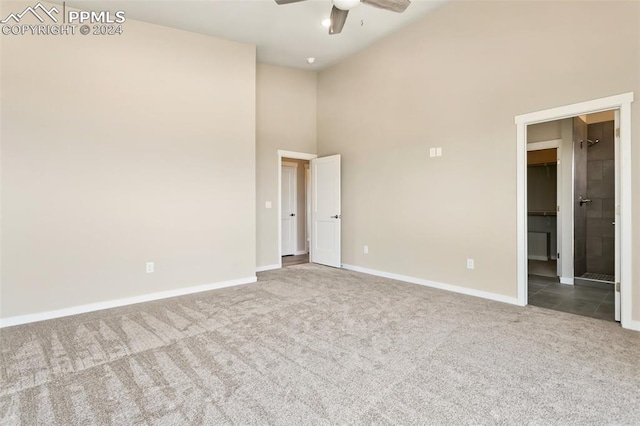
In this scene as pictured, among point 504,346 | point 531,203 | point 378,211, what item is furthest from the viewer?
point 531,203

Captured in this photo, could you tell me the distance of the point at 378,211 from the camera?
5059mm

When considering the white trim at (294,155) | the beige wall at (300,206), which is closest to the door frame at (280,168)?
the white trim at (294,155)

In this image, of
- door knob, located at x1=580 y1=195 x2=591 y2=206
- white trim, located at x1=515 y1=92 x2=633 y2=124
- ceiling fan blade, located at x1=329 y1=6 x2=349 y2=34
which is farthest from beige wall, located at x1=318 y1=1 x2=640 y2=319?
door knob, located at x1=580 y1=195 x2=591 y2=206

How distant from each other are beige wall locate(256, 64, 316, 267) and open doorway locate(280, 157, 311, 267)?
130 cm

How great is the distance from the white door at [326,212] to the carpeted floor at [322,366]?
2.30 m

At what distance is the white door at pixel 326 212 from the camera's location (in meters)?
5.71

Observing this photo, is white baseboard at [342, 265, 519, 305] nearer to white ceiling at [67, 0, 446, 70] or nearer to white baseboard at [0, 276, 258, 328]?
white baseboard at [0, 276, 258, 328]

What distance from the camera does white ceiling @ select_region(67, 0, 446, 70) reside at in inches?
144

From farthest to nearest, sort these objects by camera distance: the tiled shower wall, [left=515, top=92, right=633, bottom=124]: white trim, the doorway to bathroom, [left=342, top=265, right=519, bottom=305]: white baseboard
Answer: the tiled shower wall → the doorway to bathroom → [left=342, top=265, right=519, bottom=305]: white baseboard → [left=515, top=92, right=633, bottom=124]: white trim

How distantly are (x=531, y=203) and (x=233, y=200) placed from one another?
660 cm

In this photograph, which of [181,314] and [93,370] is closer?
[93,370]

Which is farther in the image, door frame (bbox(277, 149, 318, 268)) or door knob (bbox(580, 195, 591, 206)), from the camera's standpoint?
door frame (bbox(277, 149, 318, 268))

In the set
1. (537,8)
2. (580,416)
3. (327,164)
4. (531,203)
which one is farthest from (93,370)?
(531,203)

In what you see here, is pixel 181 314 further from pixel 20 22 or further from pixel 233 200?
pixel 20 22
